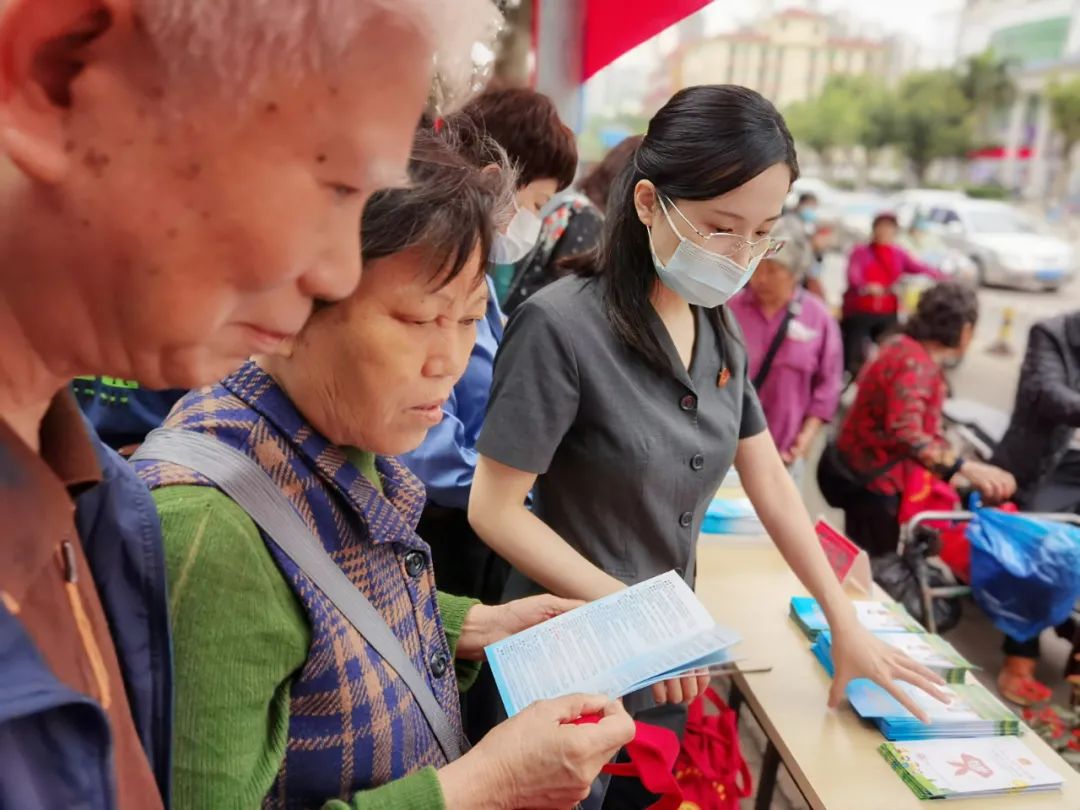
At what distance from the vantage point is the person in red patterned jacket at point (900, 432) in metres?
2.89

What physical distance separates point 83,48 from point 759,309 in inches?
117

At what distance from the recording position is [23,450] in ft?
1.53

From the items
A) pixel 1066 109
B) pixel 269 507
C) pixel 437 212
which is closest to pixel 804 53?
pixel 1066 109

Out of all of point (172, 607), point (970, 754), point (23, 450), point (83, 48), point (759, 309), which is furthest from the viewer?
point (759, 309)

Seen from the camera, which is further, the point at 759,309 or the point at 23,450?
the point at 759,309

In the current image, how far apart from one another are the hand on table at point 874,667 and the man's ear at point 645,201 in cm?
85

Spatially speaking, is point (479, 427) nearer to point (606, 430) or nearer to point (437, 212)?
point (606, 430)

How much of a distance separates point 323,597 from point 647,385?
78cm

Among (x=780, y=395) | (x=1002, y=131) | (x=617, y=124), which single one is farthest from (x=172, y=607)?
(x=1002, y=131)

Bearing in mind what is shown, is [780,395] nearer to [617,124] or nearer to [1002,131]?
[617,124]

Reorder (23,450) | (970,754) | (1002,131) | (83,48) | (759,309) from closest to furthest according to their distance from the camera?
(83,48)
(23,450)
(970,754)
(759,309)
(1002,131)

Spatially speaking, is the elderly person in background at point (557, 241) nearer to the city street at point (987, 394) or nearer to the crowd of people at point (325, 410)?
the crowd of people at point (325, 410)

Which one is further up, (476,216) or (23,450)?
(476,216)

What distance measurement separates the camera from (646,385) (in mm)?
1394
